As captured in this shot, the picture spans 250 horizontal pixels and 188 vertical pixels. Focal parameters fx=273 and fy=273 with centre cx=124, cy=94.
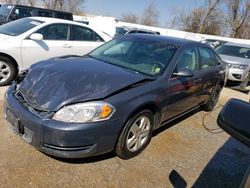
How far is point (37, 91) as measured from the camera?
316cm

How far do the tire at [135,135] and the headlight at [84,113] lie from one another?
1.37 feet

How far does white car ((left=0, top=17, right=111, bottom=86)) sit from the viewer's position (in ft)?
18.9

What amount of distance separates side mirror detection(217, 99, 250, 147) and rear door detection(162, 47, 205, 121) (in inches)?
80.7

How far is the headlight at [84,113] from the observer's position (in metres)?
2.88

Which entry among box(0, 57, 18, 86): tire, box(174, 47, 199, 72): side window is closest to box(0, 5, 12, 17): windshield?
box(0, 57, 18, 86): tire

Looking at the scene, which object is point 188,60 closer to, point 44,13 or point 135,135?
point 135,135

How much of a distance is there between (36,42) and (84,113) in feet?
12.3

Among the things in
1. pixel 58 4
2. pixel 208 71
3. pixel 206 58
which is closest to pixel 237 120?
pixel 208 71

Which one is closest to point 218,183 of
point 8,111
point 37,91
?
point 37,91

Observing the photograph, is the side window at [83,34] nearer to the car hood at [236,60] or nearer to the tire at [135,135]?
the tire at [135,135]

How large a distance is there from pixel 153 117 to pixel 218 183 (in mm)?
1151

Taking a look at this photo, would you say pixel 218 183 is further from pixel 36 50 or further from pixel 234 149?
pixel 36 50

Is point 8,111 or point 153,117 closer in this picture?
point 8,111

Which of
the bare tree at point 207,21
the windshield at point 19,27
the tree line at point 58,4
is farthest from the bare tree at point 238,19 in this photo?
the windshield at point 19,27
